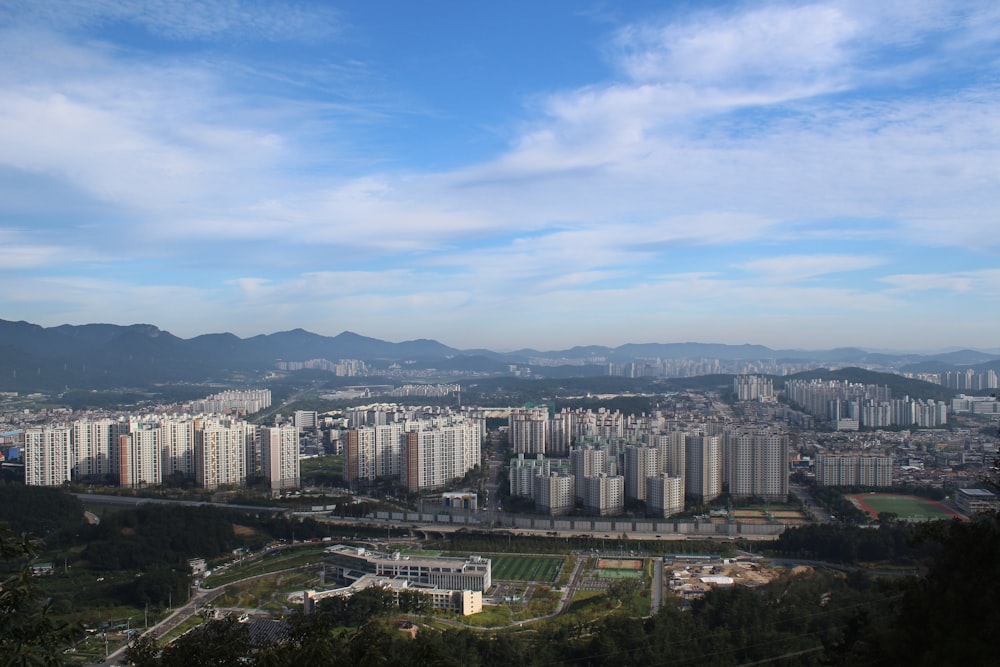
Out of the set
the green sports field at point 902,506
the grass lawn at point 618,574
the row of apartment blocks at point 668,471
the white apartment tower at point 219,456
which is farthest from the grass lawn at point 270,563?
the green sports field at point 902,506

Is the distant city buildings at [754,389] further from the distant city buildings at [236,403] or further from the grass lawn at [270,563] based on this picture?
the grass lawn at [270,563]

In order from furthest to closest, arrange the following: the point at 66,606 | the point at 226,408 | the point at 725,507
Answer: the point at 226,408
the point at 725,507
the point at 66,606

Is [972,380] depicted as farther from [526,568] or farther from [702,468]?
[526,568]

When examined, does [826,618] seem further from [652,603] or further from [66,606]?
[66,606]

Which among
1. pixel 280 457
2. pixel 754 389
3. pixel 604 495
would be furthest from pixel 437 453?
pixel 754 389

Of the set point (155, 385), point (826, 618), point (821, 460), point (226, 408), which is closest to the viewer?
point (826, 618)

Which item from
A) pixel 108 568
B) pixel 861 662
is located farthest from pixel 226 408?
pixel 861 662
